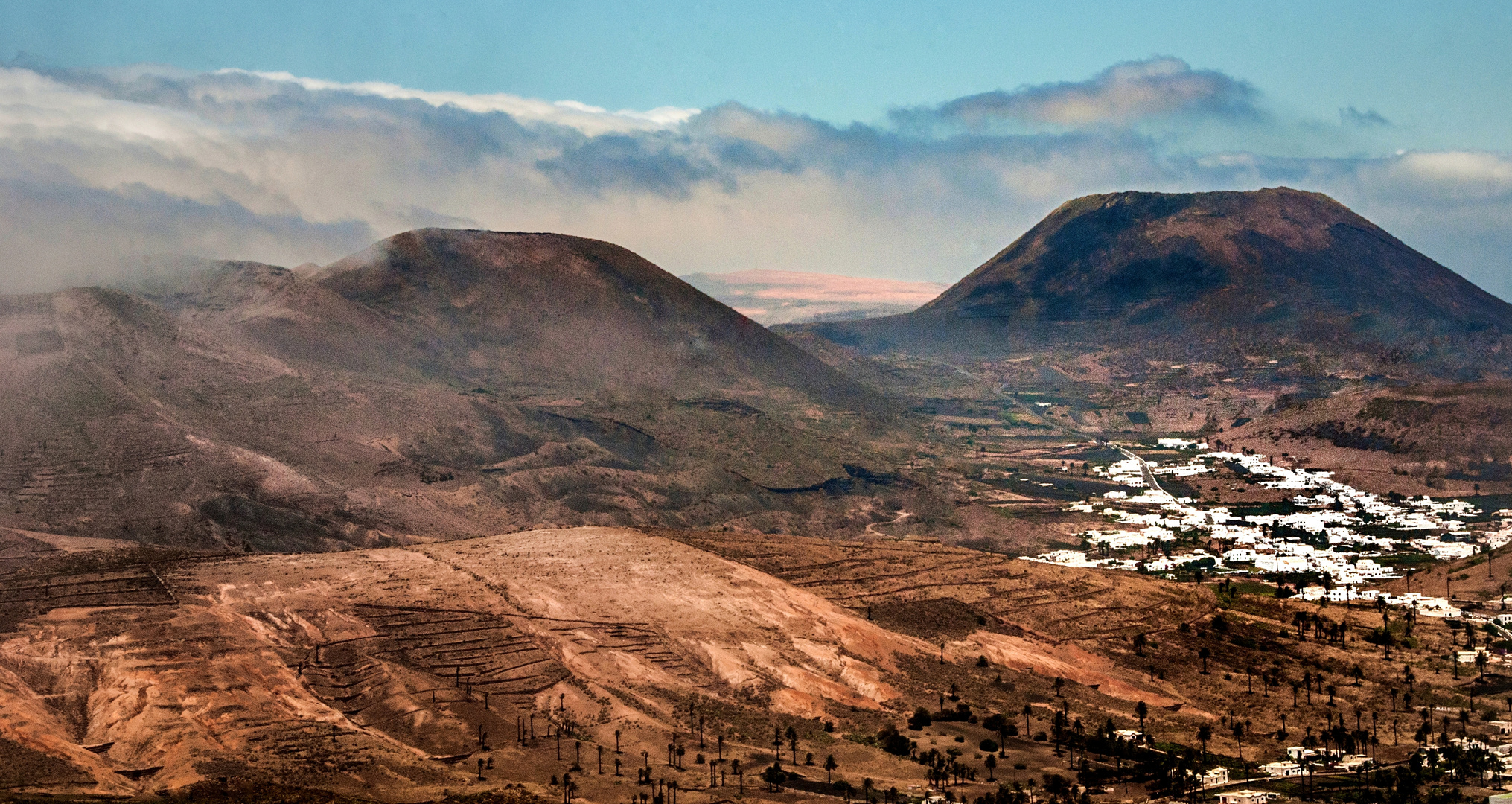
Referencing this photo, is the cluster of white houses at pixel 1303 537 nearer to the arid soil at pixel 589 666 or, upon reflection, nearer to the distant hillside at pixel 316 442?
the arid soil at pixel 589 666

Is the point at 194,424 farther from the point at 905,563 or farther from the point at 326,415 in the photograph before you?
the point at 905,563

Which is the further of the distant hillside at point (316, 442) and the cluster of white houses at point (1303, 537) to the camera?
the cluster of white houses at point (1303, 537)

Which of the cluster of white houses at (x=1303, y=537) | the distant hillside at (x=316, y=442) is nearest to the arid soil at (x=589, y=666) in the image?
the distant hillside at (x=316, y=442)

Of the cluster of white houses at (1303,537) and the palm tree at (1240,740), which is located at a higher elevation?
the cluster of white houses at (1303,537)

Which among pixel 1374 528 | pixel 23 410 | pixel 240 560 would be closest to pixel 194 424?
pixel 23 410

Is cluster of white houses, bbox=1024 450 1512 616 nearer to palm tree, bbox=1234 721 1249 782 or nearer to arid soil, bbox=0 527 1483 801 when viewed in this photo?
arid soil, bbox=0 527 1483 801

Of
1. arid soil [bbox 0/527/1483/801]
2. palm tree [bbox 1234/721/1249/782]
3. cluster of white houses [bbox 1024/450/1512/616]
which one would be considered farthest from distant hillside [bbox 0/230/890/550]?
palm tree [bbox 1234/721/1249/782]

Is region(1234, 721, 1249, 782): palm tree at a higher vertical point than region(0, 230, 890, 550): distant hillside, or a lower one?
lower

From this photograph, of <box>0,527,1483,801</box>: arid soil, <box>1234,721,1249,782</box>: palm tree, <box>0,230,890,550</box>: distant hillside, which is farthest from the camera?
<box>0,230,890,550</box>: distant hillside
